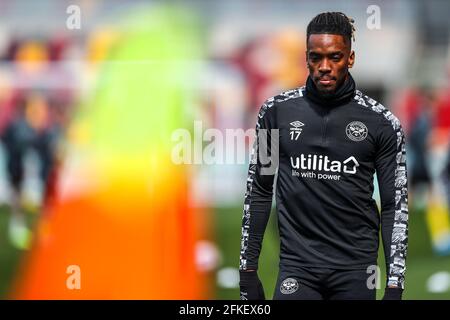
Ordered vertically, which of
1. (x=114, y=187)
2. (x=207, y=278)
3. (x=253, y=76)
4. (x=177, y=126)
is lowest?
(x=207, y=278)

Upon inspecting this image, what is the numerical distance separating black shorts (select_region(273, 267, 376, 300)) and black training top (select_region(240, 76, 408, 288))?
4 cm

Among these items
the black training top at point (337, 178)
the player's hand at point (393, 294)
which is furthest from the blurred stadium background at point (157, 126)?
the player's hand at point (393, 294)

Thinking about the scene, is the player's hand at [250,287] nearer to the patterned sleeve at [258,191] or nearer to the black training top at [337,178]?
the patterned sleeve at [258,191]

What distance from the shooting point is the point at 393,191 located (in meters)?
4.05

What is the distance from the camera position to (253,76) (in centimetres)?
1967

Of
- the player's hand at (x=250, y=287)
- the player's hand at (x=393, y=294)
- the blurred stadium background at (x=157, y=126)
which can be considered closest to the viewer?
the player's hand at (x=393, y=294)

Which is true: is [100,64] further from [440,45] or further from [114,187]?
[440,45]

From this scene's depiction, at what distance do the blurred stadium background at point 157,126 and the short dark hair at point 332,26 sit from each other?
4.54 meters

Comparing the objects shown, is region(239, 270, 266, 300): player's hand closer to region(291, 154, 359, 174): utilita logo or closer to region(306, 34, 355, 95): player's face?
region(291, 154, 359, 174): utilita logo

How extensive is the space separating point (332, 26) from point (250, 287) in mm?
1256

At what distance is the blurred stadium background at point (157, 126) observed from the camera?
1110 centimetres

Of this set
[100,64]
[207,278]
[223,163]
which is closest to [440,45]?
[223,163]

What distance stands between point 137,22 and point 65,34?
1.83 metres

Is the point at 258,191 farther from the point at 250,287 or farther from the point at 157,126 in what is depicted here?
the point at 157,126
